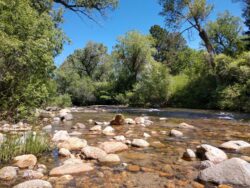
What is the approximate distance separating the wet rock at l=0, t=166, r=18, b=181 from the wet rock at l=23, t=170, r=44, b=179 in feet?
0.60

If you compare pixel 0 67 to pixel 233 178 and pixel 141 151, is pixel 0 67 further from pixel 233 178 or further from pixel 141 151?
pixel 233 178

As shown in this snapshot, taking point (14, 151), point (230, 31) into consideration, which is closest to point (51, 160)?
point (14, 151)

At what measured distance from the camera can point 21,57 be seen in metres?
8.23

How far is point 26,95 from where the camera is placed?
9359 mm

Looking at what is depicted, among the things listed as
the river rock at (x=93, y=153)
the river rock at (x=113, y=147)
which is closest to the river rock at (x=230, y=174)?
the river rock at (x=93, y=153)

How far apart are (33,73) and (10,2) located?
2198 millimetres

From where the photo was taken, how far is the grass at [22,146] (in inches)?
243

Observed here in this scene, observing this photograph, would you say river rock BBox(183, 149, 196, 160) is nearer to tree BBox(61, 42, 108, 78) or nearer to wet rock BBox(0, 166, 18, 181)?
wet rock BBox(0, 166, 18, 181)

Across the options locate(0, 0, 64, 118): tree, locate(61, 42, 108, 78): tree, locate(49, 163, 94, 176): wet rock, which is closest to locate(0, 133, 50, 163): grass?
locate(49, 163, 94, 176): wet rock

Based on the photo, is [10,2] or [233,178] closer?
[233,178]

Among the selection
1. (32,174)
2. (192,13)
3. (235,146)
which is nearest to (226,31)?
(192,13)

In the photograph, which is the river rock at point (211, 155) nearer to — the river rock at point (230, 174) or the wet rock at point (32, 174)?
the river rock at point (230, 174)

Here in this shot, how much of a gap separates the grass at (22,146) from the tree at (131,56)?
103 ft

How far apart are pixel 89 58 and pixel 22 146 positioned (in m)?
44.3
